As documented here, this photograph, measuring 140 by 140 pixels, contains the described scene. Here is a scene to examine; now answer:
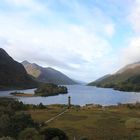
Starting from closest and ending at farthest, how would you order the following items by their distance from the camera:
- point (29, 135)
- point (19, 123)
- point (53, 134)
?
point (29, 135)
point (53, 134)
point (19, 123)

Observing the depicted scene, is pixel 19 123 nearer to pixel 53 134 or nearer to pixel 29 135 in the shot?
pixel 53 134

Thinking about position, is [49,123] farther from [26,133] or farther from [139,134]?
[26,133]

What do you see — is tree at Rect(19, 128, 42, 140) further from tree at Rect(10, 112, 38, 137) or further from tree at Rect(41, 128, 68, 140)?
tree at Rect(41, 128, 68, 140)

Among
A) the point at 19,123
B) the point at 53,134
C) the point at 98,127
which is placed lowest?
the point at 53,134

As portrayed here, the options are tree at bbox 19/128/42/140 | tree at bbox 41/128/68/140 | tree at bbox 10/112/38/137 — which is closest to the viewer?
tree at bbox 19/128/42/140

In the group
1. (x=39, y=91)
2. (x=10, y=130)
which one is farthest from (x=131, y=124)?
(x=39, y=91)

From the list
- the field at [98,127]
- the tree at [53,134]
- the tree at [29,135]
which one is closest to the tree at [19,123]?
the tree at [53,134]

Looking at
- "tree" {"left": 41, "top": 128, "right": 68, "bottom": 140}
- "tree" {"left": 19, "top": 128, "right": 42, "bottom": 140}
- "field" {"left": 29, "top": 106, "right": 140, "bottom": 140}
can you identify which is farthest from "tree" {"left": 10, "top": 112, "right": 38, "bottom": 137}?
"field" {"left": 29, "top": 106, "right": 140, "bottom": 140}

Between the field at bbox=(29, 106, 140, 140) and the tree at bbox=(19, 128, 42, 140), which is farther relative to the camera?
the field at bbox=(29, 106, 140, 140)

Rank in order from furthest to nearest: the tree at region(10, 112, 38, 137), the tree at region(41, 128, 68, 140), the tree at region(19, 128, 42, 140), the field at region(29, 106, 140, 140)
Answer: the field at region(29, 106, 140, 140)
the tree at region(41, 128, 68, 140)
the tree at region(10, 112, 38, 137)
the tree at region(19, 128, 42, 140)

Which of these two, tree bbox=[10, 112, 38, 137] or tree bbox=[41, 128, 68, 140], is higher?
tree bbox=[10, 112, 38, 137]

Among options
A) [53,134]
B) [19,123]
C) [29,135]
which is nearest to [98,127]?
[53,134]

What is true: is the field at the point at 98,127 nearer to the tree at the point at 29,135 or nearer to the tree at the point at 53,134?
the tree at the point at 53,134

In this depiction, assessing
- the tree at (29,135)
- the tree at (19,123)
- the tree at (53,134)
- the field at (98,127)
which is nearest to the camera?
the tree at (29,135)
